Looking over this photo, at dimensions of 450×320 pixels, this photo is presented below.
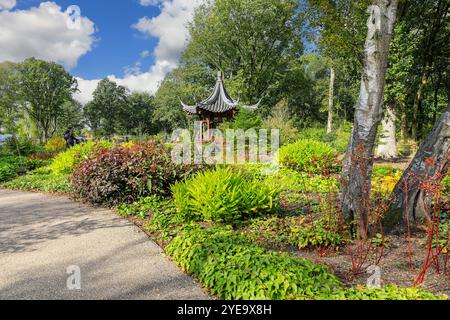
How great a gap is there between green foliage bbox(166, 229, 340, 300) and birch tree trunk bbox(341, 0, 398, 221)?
1.30 m

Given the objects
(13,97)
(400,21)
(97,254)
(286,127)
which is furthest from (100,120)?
(97,254)

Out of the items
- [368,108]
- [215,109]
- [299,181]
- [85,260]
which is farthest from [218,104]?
[85,260]

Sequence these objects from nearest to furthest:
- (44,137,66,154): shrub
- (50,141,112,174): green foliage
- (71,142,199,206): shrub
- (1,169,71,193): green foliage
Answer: (71,142,199,206): shrub, (1,169,71,193): green foliage, (50,141,112,174): green foliage, (44,137,66,154): shrub

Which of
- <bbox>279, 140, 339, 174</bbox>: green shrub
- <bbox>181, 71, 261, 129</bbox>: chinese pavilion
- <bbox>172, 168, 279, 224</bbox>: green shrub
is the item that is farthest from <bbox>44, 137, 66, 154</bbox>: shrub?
<bbox>172, 168, 279, 224</bbox>: green shrub

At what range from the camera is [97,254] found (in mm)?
3883

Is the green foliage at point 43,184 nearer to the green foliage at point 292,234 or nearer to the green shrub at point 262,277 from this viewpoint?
the green foliage at point 292,234

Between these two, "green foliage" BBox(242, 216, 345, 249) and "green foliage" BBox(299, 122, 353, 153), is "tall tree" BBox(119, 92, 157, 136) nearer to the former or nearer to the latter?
"green foliage" BBox(299, 122, 353, 153)

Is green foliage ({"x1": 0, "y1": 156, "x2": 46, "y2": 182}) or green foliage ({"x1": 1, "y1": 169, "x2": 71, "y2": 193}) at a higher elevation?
green foliage ({"x1": 0, "y1": 156, "x2": 46, "y2": 182})

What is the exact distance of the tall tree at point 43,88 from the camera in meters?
34.3

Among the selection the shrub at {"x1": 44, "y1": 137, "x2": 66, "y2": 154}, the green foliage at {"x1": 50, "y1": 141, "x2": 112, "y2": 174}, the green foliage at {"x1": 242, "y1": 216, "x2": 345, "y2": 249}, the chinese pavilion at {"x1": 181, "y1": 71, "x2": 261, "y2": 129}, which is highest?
the chinese pavilion at {"x1": 181, "y1": 71, "x2": 261, "y2": 129}

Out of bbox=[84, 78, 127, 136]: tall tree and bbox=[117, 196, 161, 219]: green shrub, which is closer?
bbox=[117, 196, 161, 219]: green shrub

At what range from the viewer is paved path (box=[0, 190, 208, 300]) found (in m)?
2.97

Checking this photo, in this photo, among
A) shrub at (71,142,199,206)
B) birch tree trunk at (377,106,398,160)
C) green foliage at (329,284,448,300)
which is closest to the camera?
green foliage at (329,284,448,300)
